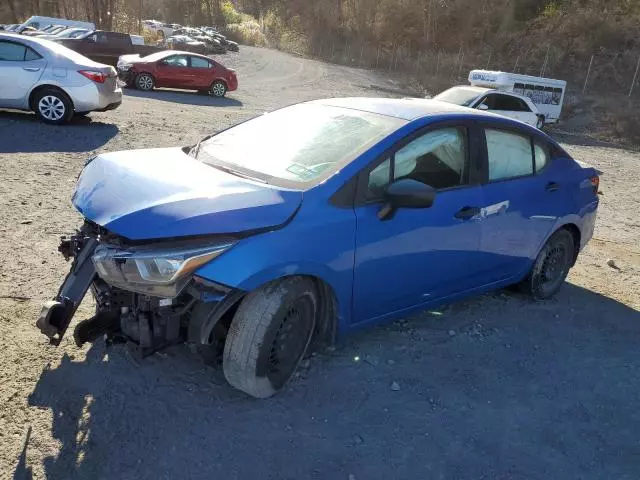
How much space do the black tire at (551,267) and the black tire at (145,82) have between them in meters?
17.2

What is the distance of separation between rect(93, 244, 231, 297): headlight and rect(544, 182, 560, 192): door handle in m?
3.07

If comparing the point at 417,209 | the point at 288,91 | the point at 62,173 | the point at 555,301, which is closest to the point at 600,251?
the point at 555,301

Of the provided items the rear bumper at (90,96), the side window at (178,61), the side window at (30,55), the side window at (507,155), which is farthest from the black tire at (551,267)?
the side window at (178,61)

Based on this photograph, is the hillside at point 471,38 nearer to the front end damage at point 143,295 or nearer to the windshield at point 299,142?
the windshield at point 299,142

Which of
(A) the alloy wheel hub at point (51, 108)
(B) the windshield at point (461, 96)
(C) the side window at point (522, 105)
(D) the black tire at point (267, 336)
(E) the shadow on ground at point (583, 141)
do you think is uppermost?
(D) the black tire at point (267, 336)

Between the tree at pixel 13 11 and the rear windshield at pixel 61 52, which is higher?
the rear windshield at pixel 61 52

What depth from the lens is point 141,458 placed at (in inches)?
112


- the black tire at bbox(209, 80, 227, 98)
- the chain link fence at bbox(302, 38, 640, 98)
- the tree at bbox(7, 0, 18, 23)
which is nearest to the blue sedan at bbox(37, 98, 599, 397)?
the black tire at bbox(209, 80, 227, 98)

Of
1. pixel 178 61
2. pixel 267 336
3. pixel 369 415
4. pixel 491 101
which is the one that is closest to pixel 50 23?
pixel 178 61

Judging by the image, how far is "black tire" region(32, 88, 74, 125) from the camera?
34.6 ft

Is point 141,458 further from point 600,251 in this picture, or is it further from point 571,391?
point 600,251

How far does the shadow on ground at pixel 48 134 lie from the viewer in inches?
362

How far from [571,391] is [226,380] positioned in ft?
7.36

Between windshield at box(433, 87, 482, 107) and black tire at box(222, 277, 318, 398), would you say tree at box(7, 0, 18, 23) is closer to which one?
windshield at box(433, 87, 482, 107)
